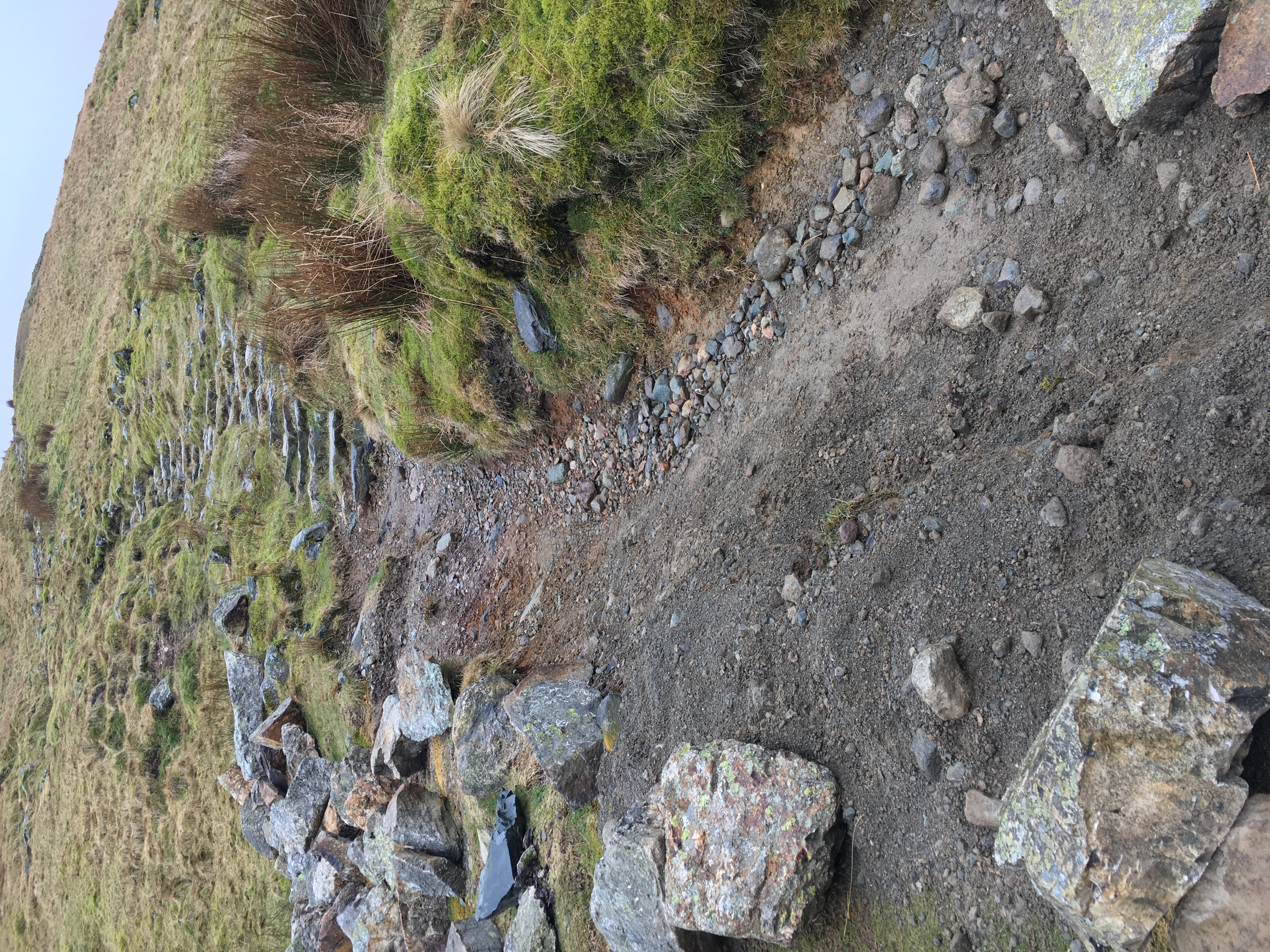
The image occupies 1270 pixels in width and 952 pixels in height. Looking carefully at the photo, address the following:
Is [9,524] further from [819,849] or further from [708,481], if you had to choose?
[819,849]

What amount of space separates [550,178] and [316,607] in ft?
15.6

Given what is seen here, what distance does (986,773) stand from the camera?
7.22 feet

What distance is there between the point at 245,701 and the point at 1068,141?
7.56m

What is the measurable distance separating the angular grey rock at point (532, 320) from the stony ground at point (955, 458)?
0.75 m

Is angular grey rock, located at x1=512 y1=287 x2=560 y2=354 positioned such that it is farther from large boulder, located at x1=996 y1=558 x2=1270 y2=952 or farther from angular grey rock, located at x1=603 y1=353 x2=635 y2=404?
large boulder, located at x1=996 y1=558 x2=1270 y2=952

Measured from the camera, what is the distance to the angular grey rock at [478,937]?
4.06 meters

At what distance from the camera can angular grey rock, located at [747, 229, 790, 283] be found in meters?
3.35

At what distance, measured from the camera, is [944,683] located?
2291mm

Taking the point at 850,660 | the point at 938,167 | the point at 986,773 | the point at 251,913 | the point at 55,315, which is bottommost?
the point at 251,913

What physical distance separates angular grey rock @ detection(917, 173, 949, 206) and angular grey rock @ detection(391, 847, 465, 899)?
4.24 m

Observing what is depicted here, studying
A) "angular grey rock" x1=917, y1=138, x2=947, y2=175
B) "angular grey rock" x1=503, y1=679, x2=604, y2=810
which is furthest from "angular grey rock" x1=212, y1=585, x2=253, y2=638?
"angular grey rock" x1=917, y1=138, x2=947, y2=175

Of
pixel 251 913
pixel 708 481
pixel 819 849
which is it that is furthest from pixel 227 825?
pixel 819 849

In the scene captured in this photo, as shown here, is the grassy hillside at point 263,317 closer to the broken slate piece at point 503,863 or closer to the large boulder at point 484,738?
the large boulder at point 484,738

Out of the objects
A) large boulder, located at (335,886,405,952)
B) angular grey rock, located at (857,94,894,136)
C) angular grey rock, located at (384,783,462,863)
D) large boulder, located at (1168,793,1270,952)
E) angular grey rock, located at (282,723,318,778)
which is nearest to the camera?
large boulder, located at (1168,793,1270,952)
